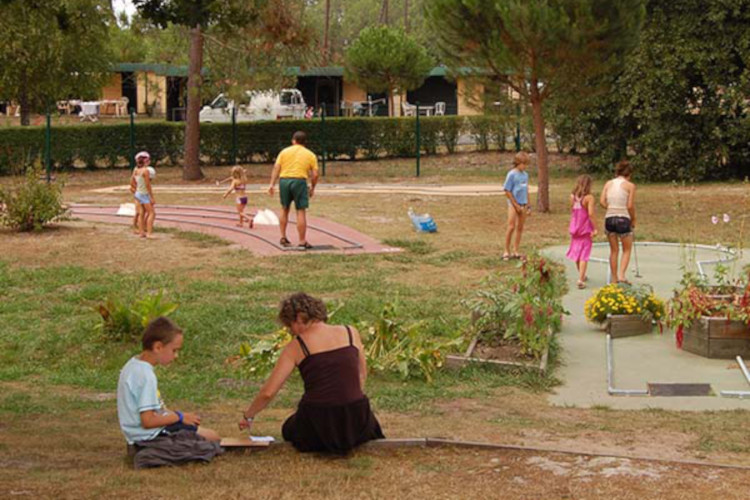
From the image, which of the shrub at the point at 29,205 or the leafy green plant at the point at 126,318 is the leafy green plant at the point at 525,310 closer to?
the leafy green plant at the point at 126,318

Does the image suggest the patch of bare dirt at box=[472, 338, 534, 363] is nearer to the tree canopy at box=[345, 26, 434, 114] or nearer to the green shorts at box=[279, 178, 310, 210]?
the green shorts at box=[279, 178, 310, 210]

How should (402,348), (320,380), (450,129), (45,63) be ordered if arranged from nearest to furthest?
1. (320,380)
2. (402,348)
3. (450,129)
4. (45,63)

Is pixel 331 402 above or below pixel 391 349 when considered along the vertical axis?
above

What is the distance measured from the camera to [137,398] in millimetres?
6727

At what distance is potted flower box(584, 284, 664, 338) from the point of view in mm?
11453

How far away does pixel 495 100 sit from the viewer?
22.0 metres

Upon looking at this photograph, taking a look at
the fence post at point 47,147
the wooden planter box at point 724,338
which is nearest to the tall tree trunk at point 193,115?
the fence post at point 47,147

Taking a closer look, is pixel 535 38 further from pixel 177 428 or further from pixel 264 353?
pixel 177 428

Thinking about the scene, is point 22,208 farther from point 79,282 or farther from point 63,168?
point 63,168

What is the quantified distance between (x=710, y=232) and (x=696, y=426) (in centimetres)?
1163

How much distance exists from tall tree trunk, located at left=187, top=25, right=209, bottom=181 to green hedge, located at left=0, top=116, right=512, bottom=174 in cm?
227

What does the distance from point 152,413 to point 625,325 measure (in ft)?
19.9

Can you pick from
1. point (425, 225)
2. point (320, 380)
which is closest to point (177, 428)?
point (320, 380)

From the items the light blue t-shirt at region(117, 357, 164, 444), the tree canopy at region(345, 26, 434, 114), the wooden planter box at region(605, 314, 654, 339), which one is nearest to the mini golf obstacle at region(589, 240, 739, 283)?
the wooden planter box at region(605, 314, 654, 339)
